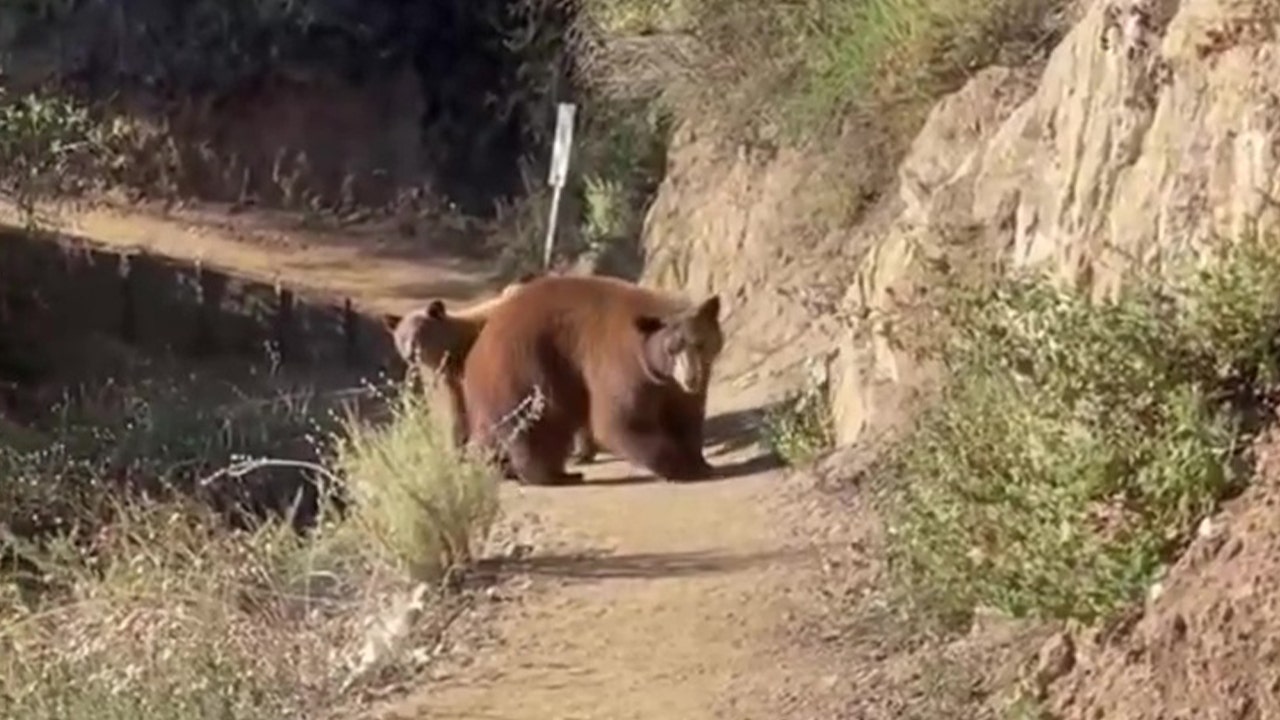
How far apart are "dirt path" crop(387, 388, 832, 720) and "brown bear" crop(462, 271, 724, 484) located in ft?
0.87

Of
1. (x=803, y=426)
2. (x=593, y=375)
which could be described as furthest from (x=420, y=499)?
(x=803, y=426)

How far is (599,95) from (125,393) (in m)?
4.43

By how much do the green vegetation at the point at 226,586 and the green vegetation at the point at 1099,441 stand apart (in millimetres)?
2315

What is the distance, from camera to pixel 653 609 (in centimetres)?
1021

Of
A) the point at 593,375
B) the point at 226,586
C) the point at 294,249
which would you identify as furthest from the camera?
the point at 294,249

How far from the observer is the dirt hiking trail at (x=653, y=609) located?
908cm

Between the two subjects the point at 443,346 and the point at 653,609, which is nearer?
the point at 653,609

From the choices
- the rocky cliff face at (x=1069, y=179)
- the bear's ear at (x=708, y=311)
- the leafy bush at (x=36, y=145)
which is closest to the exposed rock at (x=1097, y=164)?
the rocky cliff face at (x=1069, y=179)

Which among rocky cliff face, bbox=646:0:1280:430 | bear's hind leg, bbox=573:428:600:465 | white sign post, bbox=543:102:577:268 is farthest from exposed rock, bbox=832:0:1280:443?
white sign post, bbox=543:102:577:268

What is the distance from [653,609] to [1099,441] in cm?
259

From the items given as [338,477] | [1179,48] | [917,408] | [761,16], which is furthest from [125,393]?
[1179,48]

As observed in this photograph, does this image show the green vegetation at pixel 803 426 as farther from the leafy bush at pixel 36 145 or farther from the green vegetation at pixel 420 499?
the leafy bush at pixel 36 145

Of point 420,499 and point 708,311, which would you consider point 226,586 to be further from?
point 708,311

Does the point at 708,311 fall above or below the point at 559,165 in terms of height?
above
